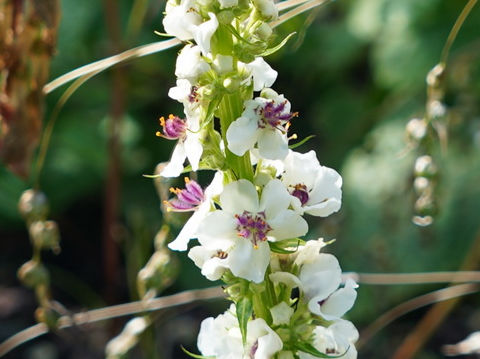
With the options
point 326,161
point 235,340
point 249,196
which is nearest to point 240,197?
point 249,196

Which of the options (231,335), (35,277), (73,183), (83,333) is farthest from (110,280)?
(231,335)

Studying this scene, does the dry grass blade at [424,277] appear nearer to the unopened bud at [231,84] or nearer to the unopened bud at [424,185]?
the unopened bud at [424,185]

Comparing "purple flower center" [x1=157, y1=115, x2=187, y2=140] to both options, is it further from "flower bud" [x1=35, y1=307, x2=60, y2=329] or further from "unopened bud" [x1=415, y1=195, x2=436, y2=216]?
"flower bud" [x1=35, y1=307, x2=60, y2=329]

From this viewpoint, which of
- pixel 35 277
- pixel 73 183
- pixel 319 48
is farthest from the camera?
pixel 319 48

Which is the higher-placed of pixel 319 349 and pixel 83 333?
pixel 319 349

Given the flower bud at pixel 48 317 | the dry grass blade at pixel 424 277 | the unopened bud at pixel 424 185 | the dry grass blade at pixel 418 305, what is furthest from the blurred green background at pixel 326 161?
the unopened bud at pixel 424 185

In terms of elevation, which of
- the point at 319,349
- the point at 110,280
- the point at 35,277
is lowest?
the point at 110,280

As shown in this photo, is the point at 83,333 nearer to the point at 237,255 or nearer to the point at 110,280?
the point at 110,280
